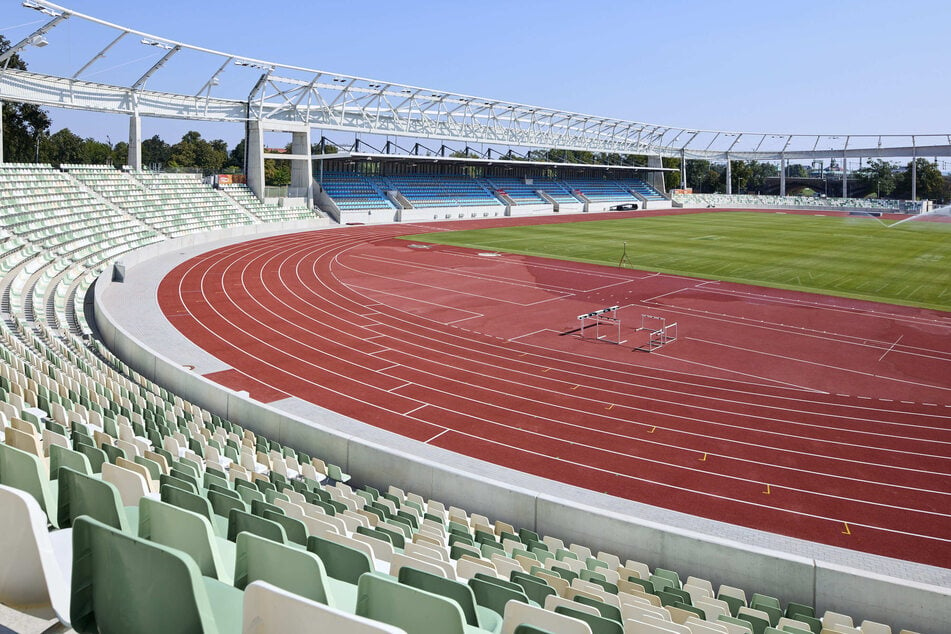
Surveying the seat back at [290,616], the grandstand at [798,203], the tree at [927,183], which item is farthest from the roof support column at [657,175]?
the seat back at [290,616]

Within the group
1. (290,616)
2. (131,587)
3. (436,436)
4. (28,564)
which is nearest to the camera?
(290,616)

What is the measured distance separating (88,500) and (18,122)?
235 feet

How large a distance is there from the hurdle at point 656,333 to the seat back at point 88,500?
20.0m

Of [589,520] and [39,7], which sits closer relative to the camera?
[589,520]

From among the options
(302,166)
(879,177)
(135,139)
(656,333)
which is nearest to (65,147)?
(302,166)

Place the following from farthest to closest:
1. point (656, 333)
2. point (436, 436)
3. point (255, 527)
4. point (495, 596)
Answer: point (656, 333), point (436, 436), point (495, 596), point (255, 527)

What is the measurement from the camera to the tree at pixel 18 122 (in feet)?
193

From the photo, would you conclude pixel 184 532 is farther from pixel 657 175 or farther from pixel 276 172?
pixel 657 175

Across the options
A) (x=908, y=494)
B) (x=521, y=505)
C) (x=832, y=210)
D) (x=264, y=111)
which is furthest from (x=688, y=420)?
(x=832, y=210)

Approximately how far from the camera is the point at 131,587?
2.79 meters

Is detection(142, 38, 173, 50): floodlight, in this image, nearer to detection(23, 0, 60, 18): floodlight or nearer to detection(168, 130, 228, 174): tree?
detection(23, 0, 60, 18): floodlight

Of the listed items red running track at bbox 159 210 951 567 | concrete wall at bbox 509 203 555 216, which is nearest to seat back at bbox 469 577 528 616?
red running track at bbox 159 210 951 567

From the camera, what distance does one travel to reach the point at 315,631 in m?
2.42

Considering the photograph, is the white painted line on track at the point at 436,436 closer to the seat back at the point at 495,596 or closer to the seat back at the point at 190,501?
the seat back at the point at 190,501
